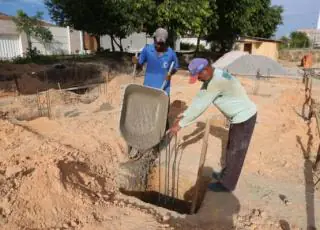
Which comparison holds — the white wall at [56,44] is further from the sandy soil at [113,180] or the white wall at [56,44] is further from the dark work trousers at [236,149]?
the dark work trousers at [236,149]

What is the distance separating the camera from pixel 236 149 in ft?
10.3

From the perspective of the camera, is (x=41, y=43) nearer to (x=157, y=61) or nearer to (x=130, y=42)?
(x=130, y=42)

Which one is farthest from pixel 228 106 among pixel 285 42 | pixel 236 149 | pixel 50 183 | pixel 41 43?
pixel 285 42

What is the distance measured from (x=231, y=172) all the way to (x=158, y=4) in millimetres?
9321

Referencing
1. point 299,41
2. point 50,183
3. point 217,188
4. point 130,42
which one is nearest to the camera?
Answer: point 50,183

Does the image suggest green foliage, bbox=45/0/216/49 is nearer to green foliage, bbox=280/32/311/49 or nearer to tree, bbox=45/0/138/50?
tree, bbox=45/0/138/50

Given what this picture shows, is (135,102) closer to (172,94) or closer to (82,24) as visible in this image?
(172,94)

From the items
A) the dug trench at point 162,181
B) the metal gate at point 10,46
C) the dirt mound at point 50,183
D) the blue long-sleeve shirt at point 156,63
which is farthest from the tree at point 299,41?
the dirt mound at point 50,183

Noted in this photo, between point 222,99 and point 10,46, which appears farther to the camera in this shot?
point 10,46

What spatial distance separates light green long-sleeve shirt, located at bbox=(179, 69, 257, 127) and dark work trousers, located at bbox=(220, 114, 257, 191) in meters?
0.10

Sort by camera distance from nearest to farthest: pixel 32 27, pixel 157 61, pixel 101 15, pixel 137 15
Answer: pixel 157 61 < pixel 137 15 < pixel 101 15 < pixel 32 27

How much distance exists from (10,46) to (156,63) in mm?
13705

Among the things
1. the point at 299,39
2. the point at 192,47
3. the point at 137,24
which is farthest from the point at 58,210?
the point at 299,39

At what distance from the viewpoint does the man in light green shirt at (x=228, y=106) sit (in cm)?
278
